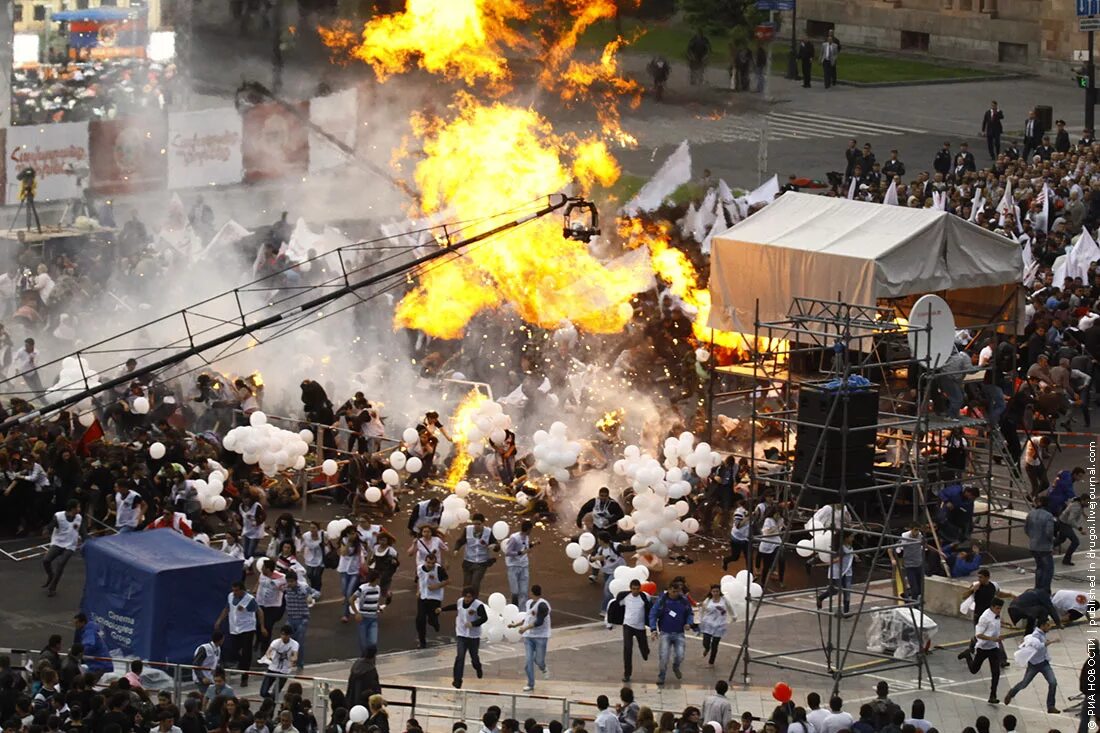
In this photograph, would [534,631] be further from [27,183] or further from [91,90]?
[91,90]

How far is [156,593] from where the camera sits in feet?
→ 79.8

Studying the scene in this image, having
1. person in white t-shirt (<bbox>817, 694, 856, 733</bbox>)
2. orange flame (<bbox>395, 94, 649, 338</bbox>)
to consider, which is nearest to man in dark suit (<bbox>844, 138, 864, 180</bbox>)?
orange flame (<bbox>395, 94, 649, 338</bbox>)

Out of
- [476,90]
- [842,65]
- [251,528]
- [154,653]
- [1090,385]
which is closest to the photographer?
[154,653]

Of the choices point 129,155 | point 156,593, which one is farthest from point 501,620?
point 129,155

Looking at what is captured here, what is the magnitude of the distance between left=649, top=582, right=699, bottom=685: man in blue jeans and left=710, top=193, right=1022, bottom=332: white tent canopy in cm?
575

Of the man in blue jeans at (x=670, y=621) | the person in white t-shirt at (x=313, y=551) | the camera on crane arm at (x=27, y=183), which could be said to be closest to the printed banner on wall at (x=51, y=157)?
the camera on crane arm at (x=27, y=183)

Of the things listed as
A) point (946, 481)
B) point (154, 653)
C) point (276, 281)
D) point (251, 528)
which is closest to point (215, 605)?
point (154, 653)

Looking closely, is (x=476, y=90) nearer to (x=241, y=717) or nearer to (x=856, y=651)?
(x=856, y=651)

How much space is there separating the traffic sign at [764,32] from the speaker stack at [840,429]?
1061 inches

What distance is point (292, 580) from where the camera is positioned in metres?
24.4

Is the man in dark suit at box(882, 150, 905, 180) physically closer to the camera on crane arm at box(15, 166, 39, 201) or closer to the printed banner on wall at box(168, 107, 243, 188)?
the printed banner on wall at box(168, 107, 243, 188)

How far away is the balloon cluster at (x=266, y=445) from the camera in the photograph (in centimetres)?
2962

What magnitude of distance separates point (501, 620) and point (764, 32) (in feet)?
109

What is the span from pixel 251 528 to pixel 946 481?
8.54 meters
